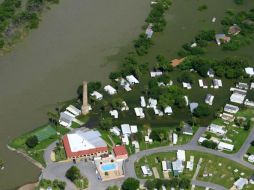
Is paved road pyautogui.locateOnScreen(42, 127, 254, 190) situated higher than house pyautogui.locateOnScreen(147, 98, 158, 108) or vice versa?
house pyautogui.locateOnScreen(147, 98, 158, 108)

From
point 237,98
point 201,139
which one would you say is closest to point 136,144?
point 201,139

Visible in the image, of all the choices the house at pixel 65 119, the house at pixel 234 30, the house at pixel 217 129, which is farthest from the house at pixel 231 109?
the house at pixel 234 30

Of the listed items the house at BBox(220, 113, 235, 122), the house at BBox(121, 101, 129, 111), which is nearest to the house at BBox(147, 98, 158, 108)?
the house at BBox(121, 101, 129, 111)

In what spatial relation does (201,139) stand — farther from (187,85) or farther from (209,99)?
(187,85)

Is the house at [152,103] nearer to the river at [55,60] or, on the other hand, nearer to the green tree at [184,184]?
the river at [55,60]

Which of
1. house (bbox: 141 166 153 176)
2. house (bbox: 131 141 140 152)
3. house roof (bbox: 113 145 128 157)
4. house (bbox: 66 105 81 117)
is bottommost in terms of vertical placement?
house (bbox: 141 166 153 176)

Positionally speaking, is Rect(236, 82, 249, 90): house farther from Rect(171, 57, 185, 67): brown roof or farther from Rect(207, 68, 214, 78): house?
Rect(171, 57, 185, 67): brown roof

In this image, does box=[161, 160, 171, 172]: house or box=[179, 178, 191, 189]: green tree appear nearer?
box=[179, 178, 191, 189]: green tree
